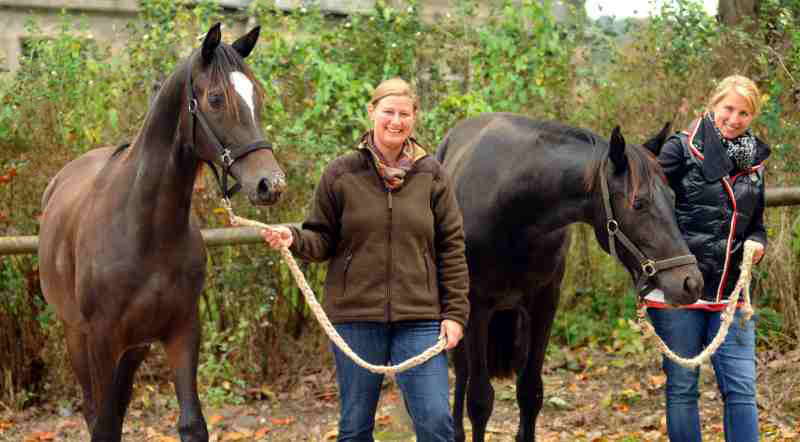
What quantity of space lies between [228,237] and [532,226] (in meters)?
2.09

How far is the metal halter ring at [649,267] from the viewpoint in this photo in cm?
414

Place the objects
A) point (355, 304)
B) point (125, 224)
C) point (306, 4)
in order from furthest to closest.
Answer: point (306, 4) → point (125, 224) → point (355, 304)

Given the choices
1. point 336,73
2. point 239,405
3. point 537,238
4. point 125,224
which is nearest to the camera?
point 125,224

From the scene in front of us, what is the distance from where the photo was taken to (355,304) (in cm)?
374

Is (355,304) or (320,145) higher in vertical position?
(320,145)

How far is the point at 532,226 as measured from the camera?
4.84m

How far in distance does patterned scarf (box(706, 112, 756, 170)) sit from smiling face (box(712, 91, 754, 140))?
2cm

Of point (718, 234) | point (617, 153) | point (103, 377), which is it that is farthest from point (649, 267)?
point (103, 377)

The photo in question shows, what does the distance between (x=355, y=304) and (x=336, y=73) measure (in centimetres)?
378

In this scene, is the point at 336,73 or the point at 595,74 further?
the point at 595,74

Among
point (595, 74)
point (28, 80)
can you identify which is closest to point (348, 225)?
point (28, 80)

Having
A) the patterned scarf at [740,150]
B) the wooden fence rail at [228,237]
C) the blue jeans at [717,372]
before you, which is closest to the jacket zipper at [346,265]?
the blue jeans at [717,372]

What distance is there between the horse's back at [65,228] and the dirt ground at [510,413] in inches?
57.7

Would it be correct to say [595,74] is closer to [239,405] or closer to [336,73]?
[336,73]
